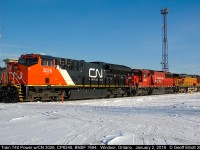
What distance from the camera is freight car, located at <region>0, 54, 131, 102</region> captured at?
19938mm

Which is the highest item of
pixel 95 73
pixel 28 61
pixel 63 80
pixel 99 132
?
pixel 28 61

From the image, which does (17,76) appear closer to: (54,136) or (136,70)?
(54,136)

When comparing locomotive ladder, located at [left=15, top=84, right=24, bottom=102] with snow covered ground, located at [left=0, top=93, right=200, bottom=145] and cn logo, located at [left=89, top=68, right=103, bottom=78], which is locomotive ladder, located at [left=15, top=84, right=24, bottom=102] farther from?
snow covered ground, located at [left=0, top=93, right=200, bottom=145]

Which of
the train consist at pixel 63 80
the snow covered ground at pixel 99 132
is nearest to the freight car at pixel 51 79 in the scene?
the train consist at pixel 63 80

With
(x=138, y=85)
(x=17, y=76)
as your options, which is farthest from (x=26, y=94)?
(x=138, y=85)

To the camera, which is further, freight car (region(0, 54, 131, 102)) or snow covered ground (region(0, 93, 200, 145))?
freight car (region(0, 54, 131, 102))

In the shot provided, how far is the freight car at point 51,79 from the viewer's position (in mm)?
19938

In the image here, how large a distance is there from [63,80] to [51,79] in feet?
4.90

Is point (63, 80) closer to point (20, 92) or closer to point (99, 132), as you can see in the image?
point (20, 92)

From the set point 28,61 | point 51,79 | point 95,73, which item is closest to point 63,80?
point 51,79

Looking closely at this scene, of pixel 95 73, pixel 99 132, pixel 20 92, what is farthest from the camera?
pixel 95 73

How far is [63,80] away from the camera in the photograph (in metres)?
23.0

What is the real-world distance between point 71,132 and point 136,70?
29919 millimetres

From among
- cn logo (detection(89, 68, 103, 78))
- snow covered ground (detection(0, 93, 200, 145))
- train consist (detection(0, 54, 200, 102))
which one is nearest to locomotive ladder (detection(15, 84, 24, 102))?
train consist (detection(0, 54, 200, 102))
